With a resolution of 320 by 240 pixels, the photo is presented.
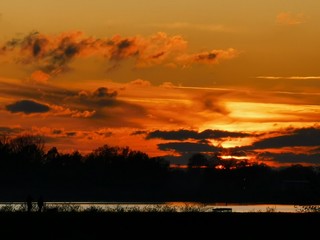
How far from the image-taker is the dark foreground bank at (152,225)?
5959cm

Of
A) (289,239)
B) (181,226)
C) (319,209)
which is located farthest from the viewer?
(319,209)

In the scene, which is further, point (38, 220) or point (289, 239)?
point (38, 220)

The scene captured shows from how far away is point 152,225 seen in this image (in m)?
62.7

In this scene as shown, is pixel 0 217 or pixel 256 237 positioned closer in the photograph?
pixel 256 237

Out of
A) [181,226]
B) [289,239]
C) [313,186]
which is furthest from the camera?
[313,186]

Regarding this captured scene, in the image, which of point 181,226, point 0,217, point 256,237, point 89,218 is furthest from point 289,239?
point 0,217

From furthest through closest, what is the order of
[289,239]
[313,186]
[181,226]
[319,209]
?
[313,186] → [319,209] → [181,226] → [289,239]

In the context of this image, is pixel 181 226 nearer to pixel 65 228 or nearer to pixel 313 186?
pixel 65 228

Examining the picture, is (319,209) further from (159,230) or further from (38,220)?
(38,220)

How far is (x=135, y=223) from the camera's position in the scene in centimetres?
6312

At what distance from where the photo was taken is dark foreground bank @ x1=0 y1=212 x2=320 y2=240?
59594 mm

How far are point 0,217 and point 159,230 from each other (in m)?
11.6

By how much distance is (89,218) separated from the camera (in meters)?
64.8

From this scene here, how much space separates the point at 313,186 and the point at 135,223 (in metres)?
21.8
